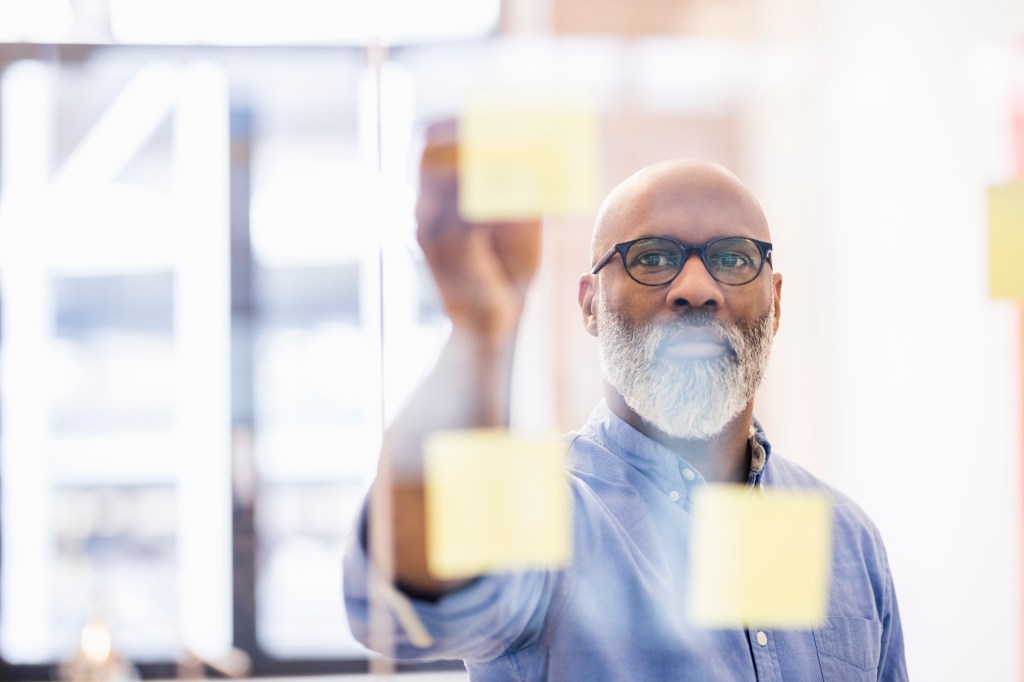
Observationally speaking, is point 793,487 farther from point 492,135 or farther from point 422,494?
point 492,135

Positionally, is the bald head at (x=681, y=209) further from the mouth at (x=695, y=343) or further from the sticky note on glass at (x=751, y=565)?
the sticky note on glass at (x=751, y=565)

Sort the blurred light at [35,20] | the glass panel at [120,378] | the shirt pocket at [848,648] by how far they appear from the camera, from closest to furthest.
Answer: the shirt pocket at [848,648] → the blurred light at [35,20] → the glass panel at [120,378]

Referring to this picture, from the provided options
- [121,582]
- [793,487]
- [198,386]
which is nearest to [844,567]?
[793,487]

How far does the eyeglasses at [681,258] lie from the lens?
70cm

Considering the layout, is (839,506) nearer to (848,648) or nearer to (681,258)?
(848,648)

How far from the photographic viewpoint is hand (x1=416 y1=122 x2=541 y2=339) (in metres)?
0.66

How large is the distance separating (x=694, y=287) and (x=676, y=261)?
0.03m

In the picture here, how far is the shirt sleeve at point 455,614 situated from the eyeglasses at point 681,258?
0.26 meters

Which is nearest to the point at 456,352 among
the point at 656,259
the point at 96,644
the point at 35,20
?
the point at 656,259

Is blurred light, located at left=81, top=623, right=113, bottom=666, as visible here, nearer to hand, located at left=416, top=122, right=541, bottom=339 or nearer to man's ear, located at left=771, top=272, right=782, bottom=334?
hand, located at left=416, top=122, right=541, bottom=339

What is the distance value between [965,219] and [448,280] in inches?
24.6

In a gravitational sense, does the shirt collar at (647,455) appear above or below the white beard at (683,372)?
below

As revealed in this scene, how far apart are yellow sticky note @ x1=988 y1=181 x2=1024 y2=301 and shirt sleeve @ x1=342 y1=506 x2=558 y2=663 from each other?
1.98 ft

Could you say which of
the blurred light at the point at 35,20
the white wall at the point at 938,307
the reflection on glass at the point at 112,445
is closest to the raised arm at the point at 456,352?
the white wall at the point at 938,307
